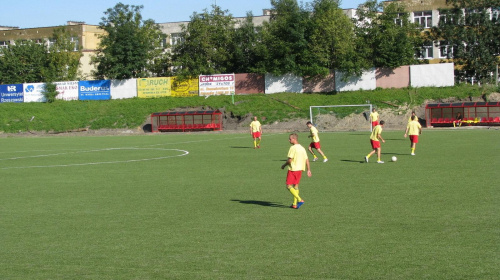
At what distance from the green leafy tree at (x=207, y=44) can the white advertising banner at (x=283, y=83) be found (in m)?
7.29

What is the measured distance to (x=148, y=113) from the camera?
6225 centimetres

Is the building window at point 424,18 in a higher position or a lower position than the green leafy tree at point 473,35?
higher

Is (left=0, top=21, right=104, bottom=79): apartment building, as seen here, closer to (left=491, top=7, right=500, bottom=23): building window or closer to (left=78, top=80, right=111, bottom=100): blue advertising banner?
(left=78, top=80, right=111, bottom=100): blue advertising banner

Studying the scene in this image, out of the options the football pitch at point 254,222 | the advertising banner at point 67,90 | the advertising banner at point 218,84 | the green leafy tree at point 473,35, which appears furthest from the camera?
the advertising banner at point 67,90

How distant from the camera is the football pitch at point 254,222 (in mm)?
9031

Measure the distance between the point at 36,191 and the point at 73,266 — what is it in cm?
1004

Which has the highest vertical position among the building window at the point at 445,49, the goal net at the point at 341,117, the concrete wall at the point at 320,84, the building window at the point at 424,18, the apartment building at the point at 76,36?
the apartment building at the point at 76,36

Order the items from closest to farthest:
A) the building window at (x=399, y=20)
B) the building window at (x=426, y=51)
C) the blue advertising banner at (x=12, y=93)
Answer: the building window at (x=399, y=20), the building window at (x=426, y=51), the blue advertising banner at (x=12, y=93)

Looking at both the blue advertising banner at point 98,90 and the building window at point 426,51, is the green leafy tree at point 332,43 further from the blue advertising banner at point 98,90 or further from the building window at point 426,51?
the blue advertising banner at point 98,90

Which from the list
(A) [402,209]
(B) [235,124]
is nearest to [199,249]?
(A) [402,209]

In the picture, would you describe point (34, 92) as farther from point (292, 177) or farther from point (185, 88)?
point (292, 177)

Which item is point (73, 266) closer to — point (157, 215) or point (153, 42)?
point (157, 215)

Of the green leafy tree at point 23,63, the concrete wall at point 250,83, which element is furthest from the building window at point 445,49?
the green leafy tree at point 23,63

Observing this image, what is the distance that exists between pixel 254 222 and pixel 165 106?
51623mm
